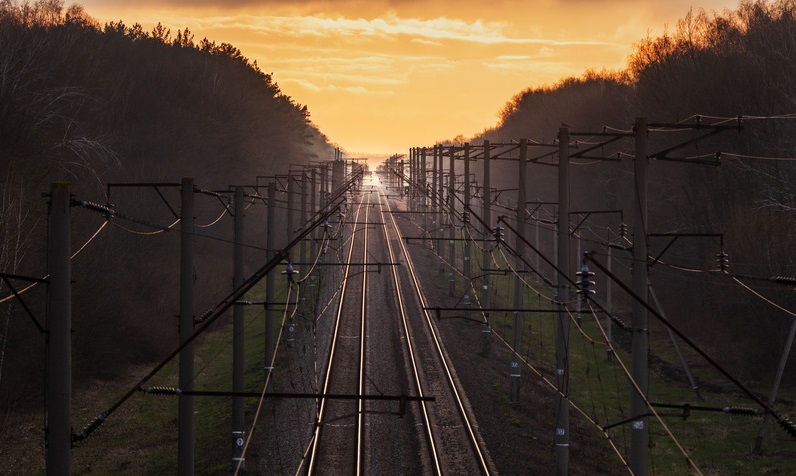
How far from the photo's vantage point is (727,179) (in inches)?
1606

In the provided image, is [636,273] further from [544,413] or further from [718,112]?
[718,112]

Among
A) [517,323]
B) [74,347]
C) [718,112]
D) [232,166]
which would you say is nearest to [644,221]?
[517,323]

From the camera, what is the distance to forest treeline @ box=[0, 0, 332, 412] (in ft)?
85.3

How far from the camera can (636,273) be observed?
15.1 metres

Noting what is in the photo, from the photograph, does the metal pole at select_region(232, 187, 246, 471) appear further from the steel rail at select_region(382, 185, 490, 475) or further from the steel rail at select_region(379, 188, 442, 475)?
the steel rail at select_region(382, 185, 490, 475)

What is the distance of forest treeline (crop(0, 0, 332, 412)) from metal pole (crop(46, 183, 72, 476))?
1.39 meters

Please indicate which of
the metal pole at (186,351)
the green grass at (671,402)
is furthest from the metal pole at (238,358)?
the green grass at (671,402)

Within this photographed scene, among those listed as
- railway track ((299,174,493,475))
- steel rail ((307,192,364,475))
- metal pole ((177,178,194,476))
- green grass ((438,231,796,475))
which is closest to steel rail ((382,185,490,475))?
railway track ((299,174,493,475))

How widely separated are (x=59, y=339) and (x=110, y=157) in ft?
119

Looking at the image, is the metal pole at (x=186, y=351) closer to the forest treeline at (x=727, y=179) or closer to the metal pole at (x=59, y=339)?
the metal pole at (x=59, y=339)

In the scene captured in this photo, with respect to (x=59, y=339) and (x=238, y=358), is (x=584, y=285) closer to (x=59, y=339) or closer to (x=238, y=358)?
(x=59, y=339)

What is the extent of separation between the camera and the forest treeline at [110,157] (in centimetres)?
2598

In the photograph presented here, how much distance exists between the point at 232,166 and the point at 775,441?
4387cm

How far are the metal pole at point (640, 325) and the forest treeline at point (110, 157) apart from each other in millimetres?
8619
